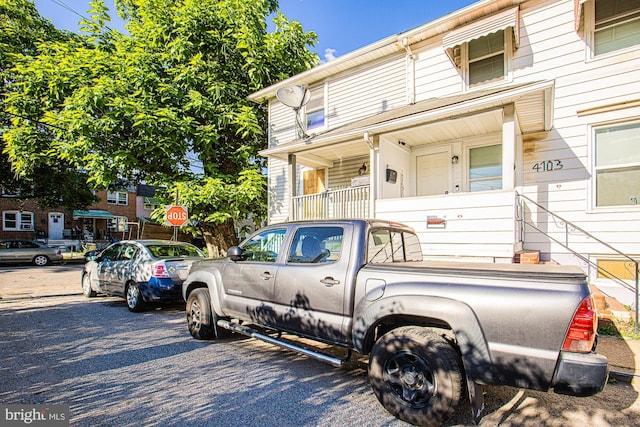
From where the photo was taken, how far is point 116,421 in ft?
9.03

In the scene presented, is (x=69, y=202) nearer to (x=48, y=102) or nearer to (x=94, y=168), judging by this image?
(x=48, y=102)

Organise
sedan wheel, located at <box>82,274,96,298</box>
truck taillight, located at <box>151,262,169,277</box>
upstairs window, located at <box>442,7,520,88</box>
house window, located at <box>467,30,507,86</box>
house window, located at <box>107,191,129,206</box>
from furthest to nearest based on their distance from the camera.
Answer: house window, located at <box>107,191,129,206</box>
sedan wheel, located at <box>82,274,96,298</box>
house window, located at <box>467,30,507,86</box>
upstairs window, located at <box>442,7,520,88</box>
truck taillight, located at <box>151,262,169,277</box>

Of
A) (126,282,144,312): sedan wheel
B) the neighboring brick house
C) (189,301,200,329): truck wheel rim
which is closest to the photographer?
(189,301,200,329): truck wheel rim

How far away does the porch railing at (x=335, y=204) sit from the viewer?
7.89 metres

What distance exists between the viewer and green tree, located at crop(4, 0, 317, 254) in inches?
400

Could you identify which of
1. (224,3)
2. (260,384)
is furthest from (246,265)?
(224,3)

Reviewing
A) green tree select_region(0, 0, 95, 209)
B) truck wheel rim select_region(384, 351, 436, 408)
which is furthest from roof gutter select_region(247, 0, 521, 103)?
green tree select_region(0, 0, 95, 209)

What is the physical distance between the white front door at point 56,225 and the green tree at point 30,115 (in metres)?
9.85

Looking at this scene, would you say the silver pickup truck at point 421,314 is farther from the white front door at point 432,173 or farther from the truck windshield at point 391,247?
Result: the white front door at point 432,173

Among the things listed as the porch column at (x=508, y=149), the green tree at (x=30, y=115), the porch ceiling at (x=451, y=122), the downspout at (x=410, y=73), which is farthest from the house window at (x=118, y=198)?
the porch column at (x=508, y=149)

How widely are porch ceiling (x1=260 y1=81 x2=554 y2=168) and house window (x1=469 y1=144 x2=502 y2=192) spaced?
0.46 meters

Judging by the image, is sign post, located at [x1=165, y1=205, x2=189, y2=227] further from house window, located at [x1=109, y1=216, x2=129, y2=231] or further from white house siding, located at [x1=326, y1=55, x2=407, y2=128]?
house window, located at [x1=109, y1=216, x2=129, y2=231]

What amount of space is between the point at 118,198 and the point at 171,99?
27.3 meters

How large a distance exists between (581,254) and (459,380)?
5.60m
